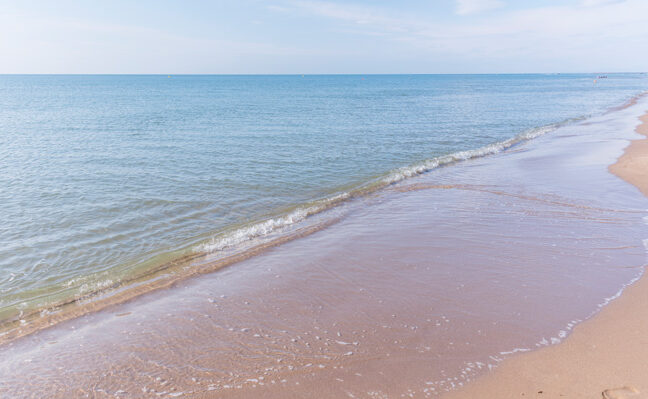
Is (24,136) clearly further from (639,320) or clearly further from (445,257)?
(639,320)

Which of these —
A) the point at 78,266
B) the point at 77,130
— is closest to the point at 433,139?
the point at 78,266

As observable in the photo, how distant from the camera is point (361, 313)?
641cm

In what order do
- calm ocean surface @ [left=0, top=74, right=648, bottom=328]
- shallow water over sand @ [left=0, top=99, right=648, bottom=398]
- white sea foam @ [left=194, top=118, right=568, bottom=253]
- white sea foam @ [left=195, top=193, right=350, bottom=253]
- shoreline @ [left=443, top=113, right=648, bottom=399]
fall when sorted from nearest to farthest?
shoreline @ [left=443, top=113, right=648, bottom=399] → shallow water over sand @ [left=0, top=99, right=648, bottom=398] → calm ocean surface @ [left=0, top=74, right=648, bottom=328] → white sea foam @ [left=195, top=193, right=350, bottom=253] → white sea foam @ [left=194, top=118, right=568, bottom=253]

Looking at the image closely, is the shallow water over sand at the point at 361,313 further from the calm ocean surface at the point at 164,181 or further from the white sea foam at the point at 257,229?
the calm ocean surface at the point at 164,181

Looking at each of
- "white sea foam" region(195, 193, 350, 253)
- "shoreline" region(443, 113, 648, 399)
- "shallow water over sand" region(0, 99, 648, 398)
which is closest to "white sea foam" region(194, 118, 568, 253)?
"white sea foam" region(195, 193, 350, 253)

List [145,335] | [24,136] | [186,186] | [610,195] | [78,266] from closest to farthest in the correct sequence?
[145,335], [78,266], [610,195], [186,186], [24,136]

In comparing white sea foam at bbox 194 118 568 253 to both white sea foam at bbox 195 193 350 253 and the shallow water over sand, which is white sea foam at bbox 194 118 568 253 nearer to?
white sea foam at bbox 195 193 350 253

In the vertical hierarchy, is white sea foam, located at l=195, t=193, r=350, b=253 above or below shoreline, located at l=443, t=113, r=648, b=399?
below

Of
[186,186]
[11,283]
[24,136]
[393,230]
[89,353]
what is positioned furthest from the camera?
[24,136]

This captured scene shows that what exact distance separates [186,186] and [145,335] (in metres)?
9.77

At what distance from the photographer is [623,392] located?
173 inches

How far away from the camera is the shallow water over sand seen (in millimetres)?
4973

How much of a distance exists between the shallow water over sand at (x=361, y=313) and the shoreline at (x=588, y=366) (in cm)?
21

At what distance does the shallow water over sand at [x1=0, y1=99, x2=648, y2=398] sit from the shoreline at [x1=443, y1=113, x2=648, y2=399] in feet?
0.68
